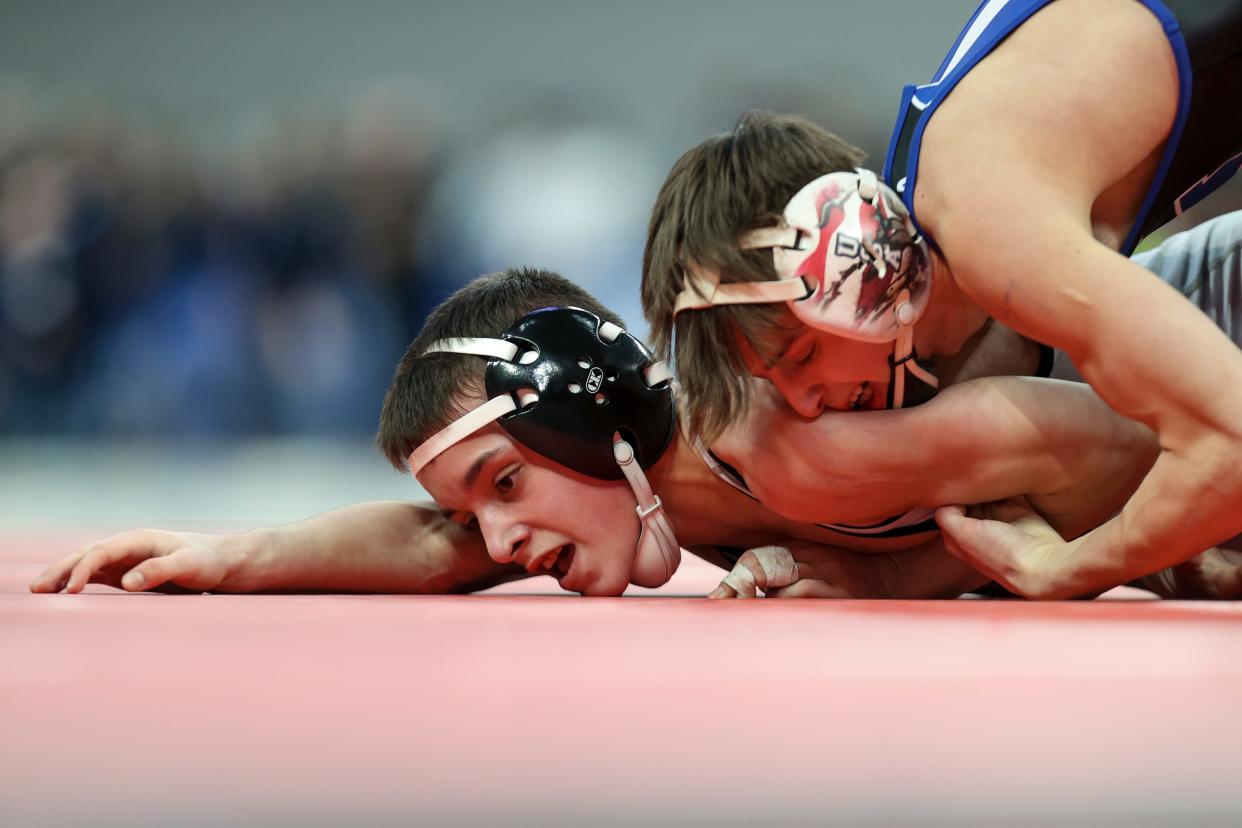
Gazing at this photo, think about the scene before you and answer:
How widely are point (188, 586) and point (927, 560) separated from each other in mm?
1353

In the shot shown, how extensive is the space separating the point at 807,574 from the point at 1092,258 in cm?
86

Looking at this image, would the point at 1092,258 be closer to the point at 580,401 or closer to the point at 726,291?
the point at 726,291

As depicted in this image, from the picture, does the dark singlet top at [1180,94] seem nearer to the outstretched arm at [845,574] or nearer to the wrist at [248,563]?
the outstretched arm at [845,574]

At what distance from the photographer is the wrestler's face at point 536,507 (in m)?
2.35

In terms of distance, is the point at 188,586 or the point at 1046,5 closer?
the point at 1046,5

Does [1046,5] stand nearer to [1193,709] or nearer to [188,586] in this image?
[1193,709]

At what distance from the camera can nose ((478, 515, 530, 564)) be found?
7.64 ft

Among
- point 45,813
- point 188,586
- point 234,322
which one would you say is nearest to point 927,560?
point 188,586

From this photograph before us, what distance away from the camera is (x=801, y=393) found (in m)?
2.11

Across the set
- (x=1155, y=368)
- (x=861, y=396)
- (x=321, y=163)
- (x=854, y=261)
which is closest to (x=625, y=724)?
(x=1155, y=368)

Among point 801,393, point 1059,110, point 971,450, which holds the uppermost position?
point 1059,110

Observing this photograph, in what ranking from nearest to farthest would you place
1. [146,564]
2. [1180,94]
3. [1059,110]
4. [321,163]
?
[1059,110], [1180,94], [146,564], [321,163]

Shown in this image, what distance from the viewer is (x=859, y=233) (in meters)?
1.99

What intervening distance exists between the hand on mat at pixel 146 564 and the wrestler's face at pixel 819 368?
997 millimetres
